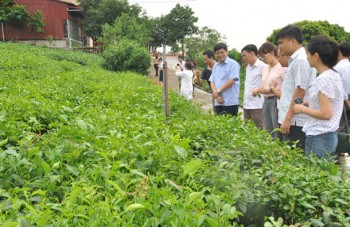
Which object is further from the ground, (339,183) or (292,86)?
(292,86)

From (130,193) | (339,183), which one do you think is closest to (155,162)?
(130,193)

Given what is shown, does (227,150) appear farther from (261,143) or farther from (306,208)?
(306,208)

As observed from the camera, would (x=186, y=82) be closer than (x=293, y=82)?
No

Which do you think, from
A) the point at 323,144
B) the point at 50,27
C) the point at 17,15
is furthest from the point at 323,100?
the point at 50,27

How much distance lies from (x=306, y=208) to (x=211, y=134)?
134 centimetres

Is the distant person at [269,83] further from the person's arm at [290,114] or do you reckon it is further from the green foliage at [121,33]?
the green foliage at [121,33]

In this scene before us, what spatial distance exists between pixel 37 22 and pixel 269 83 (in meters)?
29.3

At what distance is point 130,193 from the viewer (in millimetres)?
1984

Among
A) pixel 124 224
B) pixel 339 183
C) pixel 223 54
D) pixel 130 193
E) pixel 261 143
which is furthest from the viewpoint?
pixel 223 54

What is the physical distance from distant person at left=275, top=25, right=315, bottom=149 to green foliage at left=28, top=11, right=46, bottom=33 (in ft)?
97.8

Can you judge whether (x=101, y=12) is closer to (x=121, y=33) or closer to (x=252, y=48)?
(x=121, y=33)

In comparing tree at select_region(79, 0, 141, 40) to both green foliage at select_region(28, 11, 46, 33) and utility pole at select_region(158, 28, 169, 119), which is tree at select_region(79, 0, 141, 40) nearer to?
green foliage at select_region(28, 11, 46, 33)

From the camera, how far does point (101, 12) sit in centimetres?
3600

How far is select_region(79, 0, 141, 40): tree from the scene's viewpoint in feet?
118
